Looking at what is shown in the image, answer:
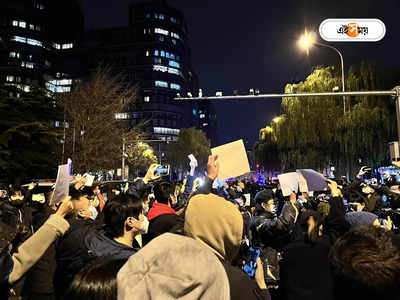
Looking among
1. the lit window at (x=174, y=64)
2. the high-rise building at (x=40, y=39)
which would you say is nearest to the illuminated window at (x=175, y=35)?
the lit window at (x=174, y=64)

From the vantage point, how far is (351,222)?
15.7 ft

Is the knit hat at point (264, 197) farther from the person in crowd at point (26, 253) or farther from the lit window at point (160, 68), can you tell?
the lit window at point (160, 68)

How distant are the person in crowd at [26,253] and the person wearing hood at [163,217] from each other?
167cm

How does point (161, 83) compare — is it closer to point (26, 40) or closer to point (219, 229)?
point (26, 40)

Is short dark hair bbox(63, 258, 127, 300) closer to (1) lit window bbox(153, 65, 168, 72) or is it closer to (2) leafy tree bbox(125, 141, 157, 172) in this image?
(2) leafy tree bbox(125, 141, 157, 172)

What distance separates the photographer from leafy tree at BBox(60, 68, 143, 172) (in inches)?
1055

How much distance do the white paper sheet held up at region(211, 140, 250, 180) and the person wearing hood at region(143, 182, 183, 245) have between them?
914mm

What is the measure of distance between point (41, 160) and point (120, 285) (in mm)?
18834

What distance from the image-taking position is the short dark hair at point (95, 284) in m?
1.59

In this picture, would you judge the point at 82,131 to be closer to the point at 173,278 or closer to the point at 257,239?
the point at 257,239

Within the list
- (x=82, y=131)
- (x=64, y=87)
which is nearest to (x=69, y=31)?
(x=64, y=87)

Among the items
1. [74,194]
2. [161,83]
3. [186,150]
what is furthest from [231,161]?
[161,83]

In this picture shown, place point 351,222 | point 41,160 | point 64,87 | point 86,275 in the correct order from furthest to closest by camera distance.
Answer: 1. point 64,87
2. point 41,160
3. point 351,222
4. point 86,275

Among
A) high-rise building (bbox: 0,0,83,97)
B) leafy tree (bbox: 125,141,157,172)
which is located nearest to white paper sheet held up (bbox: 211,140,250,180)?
leafy tree (bbox: 125,141,157,172)
